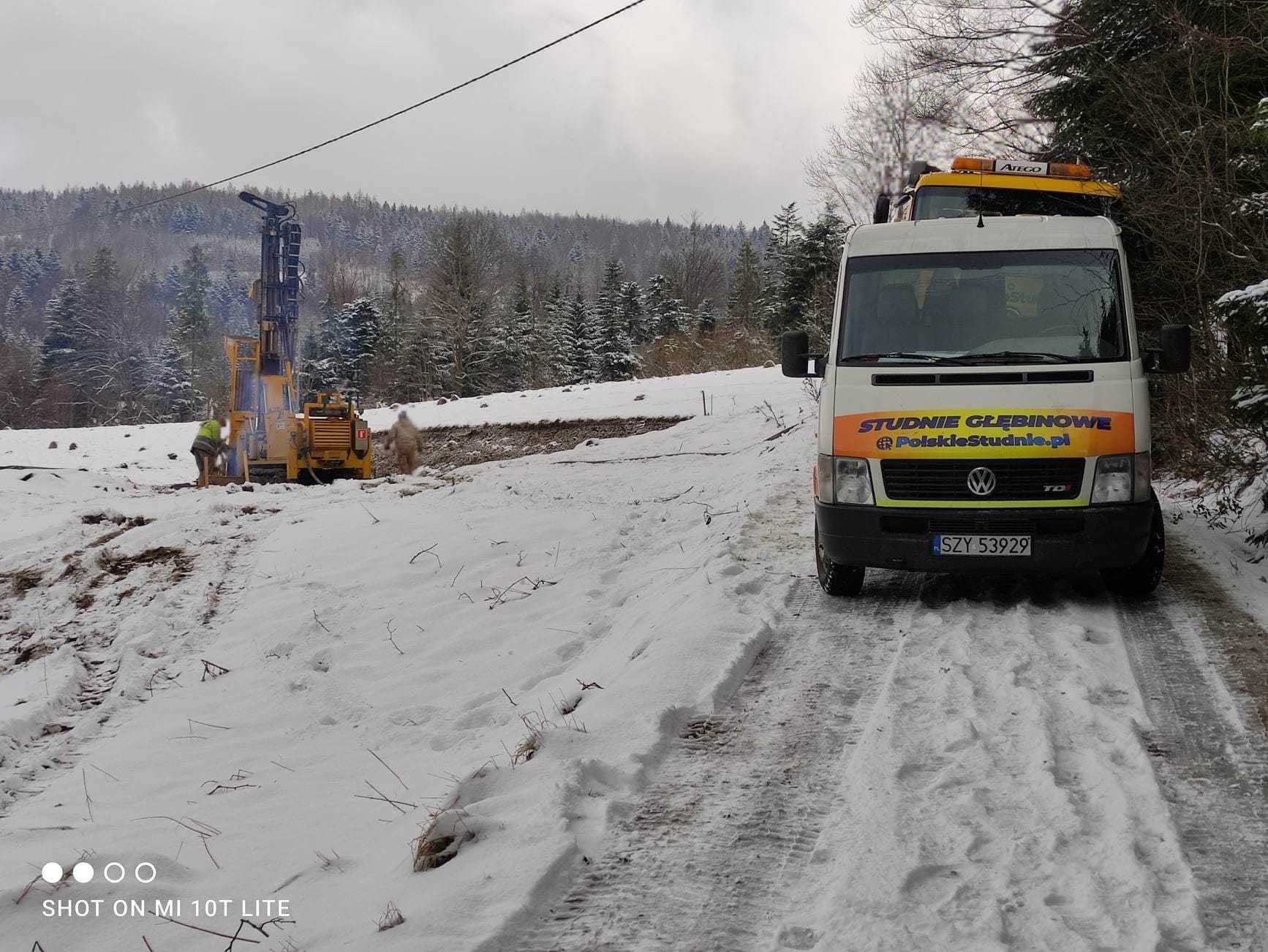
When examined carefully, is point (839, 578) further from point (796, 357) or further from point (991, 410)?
point (796, 357)

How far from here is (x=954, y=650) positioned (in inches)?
208

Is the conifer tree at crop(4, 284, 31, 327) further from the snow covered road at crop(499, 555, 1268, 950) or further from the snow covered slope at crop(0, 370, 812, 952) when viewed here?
the snow covered road at crop(499, 555, 1268, 950)

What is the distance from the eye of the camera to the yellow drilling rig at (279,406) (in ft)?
64.2

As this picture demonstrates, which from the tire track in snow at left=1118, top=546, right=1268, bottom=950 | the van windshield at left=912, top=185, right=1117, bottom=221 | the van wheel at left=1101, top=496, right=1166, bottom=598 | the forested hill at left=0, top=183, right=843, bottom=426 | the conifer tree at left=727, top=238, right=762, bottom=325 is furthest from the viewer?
the conifer tree at left=727, top=238, right=762, bottom=325

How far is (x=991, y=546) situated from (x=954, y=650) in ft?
3.04

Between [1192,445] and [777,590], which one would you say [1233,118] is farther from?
[777,590]

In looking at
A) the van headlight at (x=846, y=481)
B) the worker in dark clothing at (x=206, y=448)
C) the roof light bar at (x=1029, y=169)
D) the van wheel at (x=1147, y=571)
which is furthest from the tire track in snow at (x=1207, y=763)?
the worker in dark clothing at (x=206, y=448)

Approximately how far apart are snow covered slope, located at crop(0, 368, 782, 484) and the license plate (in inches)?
625

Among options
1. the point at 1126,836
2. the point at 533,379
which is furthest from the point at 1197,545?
the point at 533,379

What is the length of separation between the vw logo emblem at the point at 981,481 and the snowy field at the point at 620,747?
81 cm

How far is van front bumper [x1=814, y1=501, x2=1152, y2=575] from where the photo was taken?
19.0ft

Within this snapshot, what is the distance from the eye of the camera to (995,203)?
10758 mm

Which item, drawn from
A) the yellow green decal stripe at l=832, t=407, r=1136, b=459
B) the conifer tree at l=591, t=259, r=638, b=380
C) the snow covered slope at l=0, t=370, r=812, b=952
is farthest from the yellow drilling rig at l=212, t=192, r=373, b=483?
the conifer tree at l=591, t=259, r=638, b=380

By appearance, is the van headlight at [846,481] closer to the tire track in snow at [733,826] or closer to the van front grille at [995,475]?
the van front grille at [995,475]
